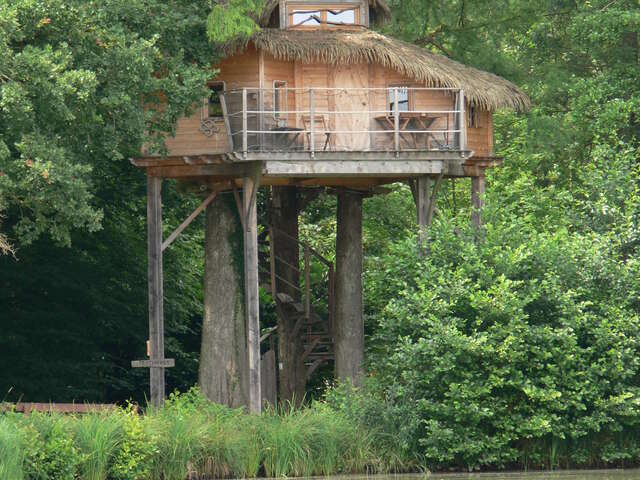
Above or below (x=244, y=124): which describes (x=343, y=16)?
above

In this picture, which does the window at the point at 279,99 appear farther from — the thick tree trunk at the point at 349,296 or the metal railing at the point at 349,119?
the thick tree trunk at the point at 349,296

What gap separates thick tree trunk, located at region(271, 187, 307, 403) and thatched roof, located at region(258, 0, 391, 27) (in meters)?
4.58

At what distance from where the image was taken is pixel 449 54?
117 ft

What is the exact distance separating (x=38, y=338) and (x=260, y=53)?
9.42 metres

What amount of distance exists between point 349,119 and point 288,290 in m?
6.02

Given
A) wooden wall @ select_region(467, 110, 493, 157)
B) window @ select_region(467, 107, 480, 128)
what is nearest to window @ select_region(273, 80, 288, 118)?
window @ select_region(467, 107, 480, 128)

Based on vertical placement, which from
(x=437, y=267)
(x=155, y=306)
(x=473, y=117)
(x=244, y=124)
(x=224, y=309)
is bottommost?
(x=224, y=309)

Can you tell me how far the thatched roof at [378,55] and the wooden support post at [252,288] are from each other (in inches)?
115

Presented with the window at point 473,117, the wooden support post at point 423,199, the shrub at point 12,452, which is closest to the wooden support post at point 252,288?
the wooden support post at point 423,199

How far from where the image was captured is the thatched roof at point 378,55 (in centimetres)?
2761

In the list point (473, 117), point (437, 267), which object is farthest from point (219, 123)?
point (473, 117)

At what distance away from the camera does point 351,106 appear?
28484 millimetres

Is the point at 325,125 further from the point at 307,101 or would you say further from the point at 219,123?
the point at 219,123

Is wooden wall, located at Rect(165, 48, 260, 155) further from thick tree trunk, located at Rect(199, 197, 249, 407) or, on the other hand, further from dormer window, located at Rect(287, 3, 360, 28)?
dormer window, located at Rect(287, 3, 360, 28)
